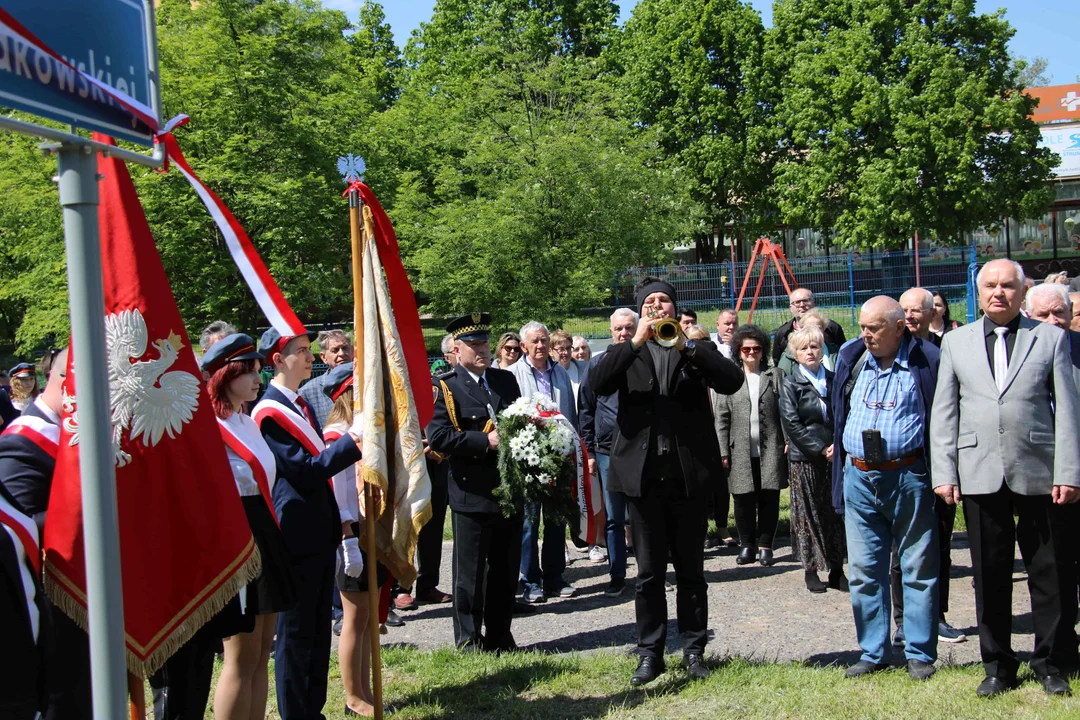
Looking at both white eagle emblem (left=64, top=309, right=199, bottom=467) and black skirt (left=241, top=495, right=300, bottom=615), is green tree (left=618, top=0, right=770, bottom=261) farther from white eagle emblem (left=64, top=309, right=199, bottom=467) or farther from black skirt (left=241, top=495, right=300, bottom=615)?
white eagle emblem (left=64, top=309, right=199, bottom=467)

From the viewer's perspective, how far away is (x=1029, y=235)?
4903 centimetres

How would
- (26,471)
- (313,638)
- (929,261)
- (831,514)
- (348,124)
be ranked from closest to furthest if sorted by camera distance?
1. (26,471)
2. (313,638)
3. (831,514)
4. (929,261)
5. (348,124)

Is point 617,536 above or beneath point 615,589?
above

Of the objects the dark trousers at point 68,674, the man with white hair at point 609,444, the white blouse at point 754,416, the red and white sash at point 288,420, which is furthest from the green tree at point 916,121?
the dark trousers at point 68,674

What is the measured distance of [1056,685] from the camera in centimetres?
511

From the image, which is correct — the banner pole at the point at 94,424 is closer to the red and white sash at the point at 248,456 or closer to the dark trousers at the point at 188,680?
the dark trousers at the point at 188,680

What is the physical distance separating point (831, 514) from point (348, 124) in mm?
20948

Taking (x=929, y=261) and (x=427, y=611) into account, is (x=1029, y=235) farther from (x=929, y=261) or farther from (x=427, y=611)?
(x=427, y=611)

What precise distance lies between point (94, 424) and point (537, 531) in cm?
641

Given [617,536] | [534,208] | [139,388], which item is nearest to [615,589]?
Result: [617,536]

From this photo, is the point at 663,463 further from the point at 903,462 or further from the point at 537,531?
the point at 537,531

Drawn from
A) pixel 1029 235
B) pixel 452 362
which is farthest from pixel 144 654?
pixel 1029 235

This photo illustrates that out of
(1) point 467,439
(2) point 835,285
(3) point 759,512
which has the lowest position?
(3) point 759,512

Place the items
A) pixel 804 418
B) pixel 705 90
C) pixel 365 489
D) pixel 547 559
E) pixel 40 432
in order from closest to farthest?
pixel 40 432 < pixel 365 489 < pixel 804 418 < pixel 547 559 < pixel 705 90
